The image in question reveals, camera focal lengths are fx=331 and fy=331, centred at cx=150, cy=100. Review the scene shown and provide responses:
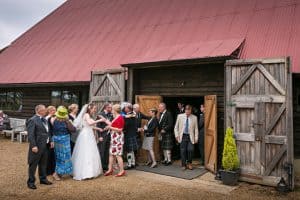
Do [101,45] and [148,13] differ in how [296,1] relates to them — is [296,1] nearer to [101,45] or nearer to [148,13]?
[148,13]

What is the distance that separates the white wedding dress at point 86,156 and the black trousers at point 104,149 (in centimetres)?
57

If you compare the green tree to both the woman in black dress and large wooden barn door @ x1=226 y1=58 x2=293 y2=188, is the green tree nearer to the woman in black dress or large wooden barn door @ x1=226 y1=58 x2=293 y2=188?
large wooden barn door @ x1=226 y1=58 x2=293 y2=188

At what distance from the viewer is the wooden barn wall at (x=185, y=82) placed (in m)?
8.60

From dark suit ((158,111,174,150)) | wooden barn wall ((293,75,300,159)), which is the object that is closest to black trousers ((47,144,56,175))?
dark suit ((158,111,174,150))

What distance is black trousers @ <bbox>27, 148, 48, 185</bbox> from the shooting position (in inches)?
257

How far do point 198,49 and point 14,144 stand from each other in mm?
8360

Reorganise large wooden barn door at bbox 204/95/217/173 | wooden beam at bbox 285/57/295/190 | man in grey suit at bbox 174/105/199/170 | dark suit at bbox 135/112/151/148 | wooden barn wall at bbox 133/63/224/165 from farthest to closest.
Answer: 1. dark suit at bbox 135/112/151/148
2. wooden barn wall at bbox 133/63/224/165
3. man in grey suit at bbox 174/105/199/170
4. large wooden barn door at bbox 204/95/217/173
5. wooden beam at bbox 285/57/295/190

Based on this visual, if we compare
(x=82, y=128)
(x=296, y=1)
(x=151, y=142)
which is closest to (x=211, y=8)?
(x=296, y=1)

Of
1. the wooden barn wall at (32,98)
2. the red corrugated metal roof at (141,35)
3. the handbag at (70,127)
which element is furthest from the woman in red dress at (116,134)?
the wooden barn wall at (32,98)

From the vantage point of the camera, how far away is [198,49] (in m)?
9.19

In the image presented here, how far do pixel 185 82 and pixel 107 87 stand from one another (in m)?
2.43

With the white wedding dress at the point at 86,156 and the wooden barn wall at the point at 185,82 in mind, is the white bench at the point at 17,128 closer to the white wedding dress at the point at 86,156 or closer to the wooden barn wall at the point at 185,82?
the wooden barn wall at the point at 185,82

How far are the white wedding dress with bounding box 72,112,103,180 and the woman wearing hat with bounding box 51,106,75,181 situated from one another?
18 cm

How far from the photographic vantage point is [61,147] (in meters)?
7.12
